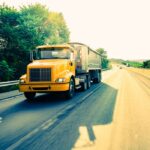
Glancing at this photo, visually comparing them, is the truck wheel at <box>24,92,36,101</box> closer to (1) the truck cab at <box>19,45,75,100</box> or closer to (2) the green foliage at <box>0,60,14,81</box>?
(1) the truck cab at <box>19,45,75,100</box>

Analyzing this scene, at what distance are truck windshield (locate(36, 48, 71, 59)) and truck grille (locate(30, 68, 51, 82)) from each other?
1.94m

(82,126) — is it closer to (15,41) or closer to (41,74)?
(41,74)

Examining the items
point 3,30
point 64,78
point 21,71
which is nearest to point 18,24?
point 3,30

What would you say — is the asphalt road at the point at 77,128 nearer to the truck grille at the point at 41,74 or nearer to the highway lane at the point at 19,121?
the highway lane at the point at 19,121

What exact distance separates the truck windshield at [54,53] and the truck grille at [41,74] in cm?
194

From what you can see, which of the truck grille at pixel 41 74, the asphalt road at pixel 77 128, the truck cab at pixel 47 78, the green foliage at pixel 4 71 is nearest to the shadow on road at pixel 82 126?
the asphalt road at pixel 77 128

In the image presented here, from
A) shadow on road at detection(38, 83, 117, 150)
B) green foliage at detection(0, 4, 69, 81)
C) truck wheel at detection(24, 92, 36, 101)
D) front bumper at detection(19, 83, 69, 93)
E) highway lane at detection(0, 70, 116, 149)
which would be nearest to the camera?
shadow on road at detection(38, 83, 117, 150)

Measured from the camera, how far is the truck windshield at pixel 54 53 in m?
14.4

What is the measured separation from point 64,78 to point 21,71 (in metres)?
18.4

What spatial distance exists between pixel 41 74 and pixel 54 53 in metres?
2.22

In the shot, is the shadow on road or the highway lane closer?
the shadow on road

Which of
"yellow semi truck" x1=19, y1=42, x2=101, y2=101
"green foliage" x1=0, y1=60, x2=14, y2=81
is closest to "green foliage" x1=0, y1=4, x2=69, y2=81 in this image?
"green foliage" x1=0, y1=60, x2=14, y2=81

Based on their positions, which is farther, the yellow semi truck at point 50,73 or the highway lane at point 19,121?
the yellow semi truck at point 50,73

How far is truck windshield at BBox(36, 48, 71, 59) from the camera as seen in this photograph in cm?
1445
